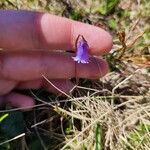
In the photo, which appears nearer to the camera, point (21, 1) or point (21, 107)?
point (21, 107)

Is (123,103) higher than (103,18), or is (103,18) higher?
(103,18)

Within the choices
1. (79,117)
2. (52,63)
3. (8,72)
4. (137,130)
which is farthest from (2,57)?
(137,130)

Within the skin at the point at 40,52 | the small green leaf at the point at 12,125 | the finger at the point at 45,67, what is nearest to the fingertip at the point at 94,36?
the skin at the point at 40,52

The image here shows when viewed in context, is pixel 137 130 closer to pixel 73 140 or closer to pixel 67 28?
pixel 73 140

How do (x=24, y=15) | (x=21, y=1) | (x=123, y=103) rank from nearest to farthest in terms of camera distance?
(x=24, y=15) → (x=123, y=103) → (x=21, y=1)

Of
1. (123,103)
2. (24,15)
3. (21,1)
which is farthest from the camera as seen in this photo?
(21,1)

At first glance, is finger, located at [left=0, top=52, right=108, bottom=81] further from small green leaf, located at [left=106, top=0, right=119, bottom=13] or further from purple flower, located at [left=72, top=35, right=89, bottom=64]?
small green leaf, located at [left=106, top=0, right=119, bottom=13]

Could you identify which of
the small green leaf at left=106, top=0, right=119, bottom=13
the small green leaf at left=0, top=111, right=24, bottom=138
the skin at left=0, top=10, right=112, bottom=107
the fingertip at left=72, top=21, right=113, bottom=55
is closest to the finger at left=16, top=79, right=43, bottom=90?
the skin at left=0, top=10, right=112, bottom=107
